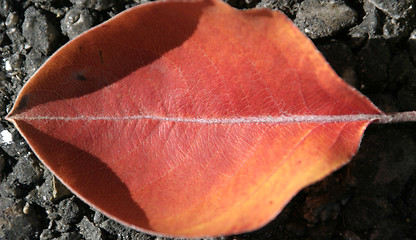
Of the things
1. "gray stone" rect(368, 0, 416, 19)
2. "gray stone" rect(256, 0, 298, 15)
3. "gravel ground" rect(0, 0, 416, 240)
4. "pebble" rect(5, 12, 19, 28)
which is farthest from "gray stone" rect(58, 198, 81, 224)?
"gray stone" rect(368, 0, 416, 19)

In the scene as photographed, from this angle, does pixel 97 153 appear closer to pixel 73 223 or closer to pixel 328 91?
pixel 73 223

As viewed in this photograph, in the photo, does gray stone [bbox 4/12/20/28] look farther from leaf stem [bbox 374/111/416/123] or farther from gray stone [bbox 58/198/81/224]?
leaf stem [bbox 374/111/416/123]

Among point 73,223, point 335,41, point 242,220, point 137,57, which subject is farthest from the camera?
point 73,223

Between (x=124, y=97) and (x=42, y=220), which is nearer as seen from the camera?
(x=124, y=97)

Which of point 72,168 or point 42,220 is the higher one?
point 72,168

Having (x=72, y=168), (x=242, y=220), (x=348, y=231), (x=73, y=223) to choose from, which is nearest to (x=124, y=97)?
(x=72, y=168)

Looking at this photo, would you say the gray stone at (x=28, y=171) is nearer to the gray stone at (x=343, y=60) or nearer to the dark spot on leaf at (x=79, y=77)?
the dark spot on leaf at (x=79, y=77)

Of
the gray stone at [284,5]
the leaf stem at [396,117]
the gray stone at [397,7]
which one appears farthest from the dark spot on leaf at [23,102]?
the gray stone at [397,7]

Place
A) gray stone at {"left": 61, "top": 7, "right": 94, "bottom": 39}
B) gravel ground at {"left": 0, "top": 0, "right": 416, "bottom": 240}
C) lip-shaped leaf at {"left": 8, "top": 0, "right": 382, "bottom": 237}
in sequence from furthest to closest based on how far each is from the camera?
gray stone at {"left": 61, "top": 7, "right": 94, "bottom": 39}, gravel ground at {"left": 0, "top": 0, "right": 416, "bottom": 240}, lip-shaped leaf at {"left": 8, "top": 0, "right": 382, "bottom": 237}

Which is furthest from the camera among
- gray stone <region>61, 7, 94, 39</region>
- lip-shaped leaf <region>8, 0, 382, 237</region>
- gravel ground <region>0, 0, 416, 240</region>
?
gray stone <region>61, 7, 94, 39</region>
